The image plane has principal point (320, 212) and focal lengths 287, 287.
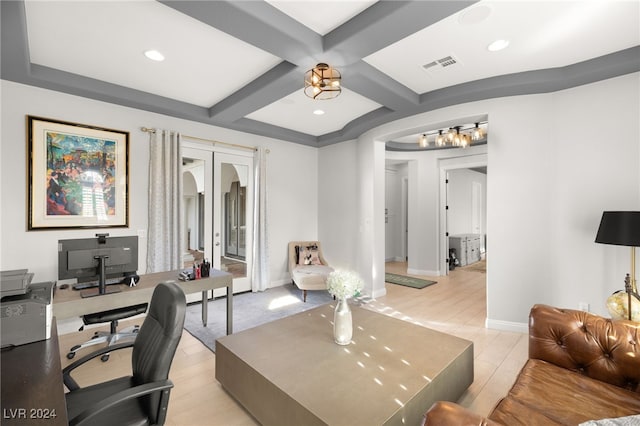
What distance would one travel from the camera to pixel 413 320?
3.71 m

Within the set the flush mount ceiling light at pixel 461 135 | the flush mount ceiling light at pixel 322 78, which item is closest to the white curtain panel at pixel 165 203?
A: the flush mount ceiling light at pixel 322 78

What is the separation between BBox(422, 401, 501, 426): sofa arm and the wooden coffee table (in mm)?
456

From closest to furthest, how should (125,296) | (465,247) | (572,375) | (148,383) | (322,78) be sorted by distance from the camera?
1. (148,383)
2. (572,375)
3. (125,296)
4. (322,78)
5. (465,247)

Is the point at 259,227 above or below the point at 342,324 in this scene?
above

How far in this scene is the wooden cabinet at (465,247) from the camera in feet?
23.5

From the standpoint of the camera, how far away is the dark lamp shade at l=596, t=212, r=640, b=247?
2279 mm

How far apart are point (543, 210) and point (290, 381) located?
3288 millimetres

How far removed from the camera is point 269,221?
206 inches

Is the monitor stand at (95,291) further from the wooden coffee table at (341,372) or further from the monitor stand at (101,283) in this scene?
the wooden coffee table at (341,372)

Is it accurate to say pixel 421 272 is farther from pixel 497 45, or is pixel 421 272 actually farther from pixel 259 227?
pixel 497 45

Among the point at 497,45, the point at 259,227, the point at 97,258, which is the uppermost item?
the point at 497,45

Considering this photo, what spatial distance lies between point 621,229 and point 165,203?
4.90 meters

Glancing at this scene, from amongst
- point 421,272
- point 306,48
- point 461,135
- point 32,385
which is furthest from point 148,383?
point 421,272

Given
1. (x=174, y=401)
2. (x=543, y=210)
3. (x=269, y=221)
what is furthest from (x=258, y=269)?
(x=543, y=210)
